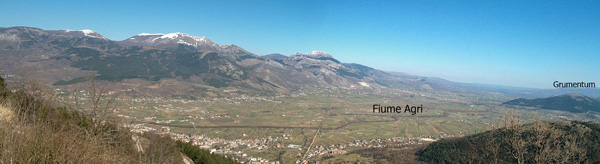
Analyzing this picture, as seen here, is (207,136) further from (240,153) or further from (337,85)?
(337,85)

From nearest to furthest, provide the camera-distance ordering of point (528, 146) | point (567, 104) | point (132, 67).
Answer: point (528, 146)
point (567, 104)
point (132, 67)

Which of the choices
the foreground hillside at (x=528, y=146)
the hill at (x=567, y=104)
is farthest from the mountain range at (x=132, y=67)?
the hill at (x=567, y=104)

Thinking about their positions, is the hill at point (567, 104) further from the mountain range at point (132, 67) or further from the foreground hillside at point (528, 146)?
the mountain range at point (132, 67)

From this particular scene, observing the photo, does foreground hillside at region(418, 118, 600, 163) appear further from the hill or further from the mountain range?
the hill

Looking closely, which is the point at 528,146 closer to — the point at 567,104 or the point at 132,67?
the point at 567,104

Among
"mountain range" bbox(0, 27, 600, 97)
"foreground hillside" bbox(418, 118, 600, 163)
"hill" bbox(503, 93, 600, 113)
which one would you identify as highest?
"mountain range" bbox(0, 27, 600, 97)

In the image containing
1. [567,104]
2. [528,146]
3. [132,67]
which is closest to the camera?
[528,146]

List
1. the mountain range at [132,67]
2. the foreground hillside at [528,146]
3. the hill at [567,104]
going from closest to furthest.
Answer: the foreground hillside at [528,146] → the mountain range at [132,67] → the hill at [567,104]

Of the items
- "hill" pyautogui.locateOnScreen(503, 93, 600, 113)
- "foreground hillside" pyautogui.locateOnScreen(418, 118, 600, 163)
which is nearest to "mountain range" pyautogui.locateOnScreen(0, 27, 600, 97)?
"foreground hillside" pyautogui.locateOnScreen(418, 118, 600, 163)

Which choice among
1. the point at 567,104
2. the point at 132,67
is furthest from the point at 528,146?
the point at 132,67

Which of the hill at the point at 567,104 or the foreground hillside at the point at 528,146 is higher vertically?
the foreground hillside at the point at 528,146
